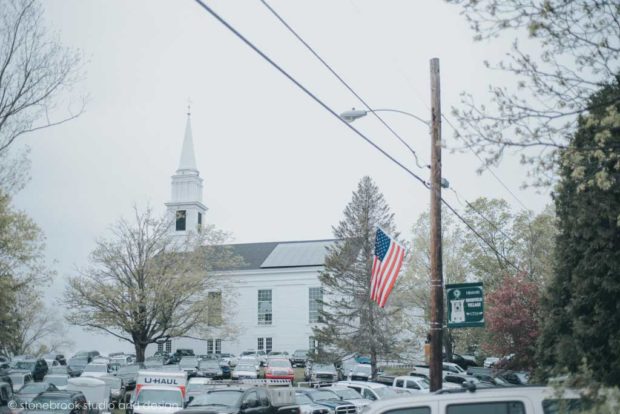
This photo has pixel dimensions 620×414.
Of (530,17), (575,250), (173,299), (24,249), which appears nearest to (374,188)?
(173,299)

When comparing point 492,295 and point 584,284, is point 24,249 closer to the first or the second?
point 492,295

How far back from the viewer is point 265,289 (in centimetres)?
8744

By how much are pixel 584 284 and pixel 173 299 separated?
143 ft

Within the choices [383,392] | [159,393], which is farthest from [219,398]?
[383,392]

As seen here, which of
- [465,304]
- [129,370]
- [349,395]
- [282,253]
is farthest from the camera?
[282,253]

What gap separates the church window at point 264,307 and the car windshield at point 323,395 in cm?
5911

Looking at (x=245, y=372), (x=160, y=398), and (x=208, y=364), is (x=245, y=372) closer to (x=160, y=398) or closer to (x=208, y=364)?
(x=208, y=364)

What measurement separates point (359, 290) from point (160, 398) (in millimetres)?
32812

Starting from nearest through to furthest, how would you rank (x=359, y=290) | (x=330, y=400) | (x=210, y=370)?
(x=330, y=400) < (x=210, y=370) < (x=359, y=290)

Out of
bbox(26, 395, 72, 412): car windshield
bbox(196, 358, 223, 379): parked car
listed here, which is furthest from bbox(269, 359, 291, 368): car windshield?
bbox(26, 395, 72, 412): car windshield

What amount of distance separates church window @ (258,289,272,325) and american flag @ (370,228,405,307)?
2674 inches

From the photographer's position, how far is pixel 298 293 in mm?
85438

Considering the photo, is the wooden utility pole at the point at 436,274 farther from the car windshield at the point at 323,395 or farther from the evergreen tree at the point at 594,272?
the car windshield at the point at 323,395

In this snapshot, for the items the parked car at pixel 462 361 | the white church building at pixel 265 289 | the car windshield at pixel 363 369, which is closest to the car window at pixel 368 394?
the car windshield at pixel 363 369
